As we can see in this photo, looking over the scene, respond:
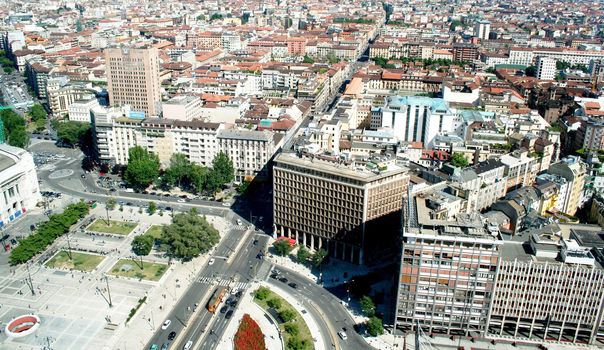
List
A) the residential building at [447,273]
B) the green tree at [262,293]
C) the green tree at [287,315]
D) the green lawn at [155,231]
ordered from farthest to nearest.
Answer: the green lawn at [155,231]
the green tree at [262,293]
the green tree at [287,315]
the residential building at [447,273]

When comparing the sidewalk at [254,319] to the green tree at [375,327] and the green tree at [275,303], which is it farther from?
the green tree at [375,327]

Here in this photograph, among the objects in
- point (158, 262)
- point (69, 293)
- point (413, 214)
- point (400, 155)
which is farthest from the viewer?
point (400, 155)

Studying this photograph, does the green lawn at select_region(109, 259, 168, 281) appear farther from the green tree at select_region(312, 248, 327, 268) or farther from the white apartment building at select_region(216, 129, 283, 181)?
the white apartment building at select_region(216, 129, 283, 181)

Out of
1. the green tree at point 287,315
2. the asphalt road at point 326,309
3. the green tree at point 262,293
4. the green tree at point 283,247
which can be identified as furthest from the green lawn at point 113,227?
the green tree at point 287,315

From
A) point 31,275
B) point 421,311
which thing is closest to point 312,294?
point 421,311

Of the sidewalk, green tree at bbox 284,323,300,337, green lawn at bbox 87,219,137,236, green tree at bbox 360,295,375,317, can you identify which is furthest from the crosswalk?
green lawn at bbox 87,219,137,236

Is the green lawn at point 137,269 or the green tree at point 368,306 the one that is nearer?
Answer: the green tree at point 368,306

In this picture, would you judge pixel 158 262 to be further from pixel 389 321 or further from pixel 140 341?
pixel 389 321
